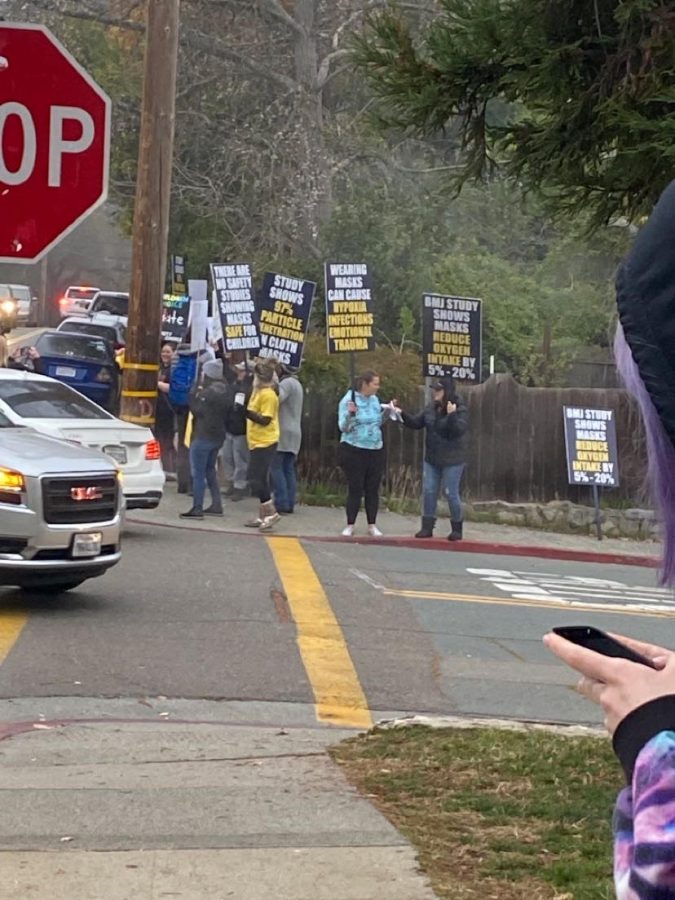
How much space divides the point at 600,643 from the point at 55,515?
28.6 feet

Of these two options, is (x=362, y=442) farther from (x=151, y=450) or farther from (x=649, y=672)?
(x=649, y=672)

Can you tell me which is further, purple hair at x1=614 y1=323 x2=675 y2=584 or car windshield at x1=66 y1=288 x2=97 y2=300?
car windshield at x1=66 y1=288 x2=97 y2=300

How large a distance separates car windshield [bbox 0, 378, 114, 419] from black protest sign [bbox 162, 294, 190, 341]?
8.91 m

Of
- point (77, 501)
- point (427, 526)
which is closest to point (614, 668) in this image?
point (77, 501)

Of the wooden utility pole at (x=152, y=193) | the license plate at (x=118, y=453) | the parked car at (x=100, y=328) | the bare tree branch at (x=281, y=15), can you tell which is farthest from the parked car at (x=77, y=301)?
the wooden utility pole at (x=152, y=193)

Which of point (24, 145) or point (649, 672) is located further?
point (24, 145)

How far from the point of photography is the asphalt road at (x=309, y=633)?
28.6 ft

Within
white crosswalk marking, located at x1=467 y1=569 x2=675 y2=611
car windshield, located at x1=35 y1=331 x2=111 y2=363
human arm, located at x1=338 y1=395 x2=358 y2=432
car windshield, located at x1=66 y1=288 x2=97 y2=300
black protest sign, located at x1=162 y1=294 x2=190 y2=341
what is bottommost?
white crosswalk marking, located at x1=467 y1=569 x2=675 y2=611

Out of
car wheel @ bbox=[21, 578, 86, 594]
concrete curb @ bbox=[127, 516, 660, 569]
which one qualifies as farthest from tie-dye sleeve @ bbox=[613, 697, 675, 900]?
concrete curb @ bbox=[127, 516, 660, 569]

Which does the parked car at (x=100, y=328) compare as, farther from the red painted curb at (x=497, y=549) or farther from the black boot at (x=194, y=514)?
the red painted curb at (x=497, y=549)

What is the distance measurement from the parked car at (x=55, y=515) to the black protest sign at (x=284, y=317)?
334 inches

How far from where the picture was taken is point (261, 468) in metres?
16.7

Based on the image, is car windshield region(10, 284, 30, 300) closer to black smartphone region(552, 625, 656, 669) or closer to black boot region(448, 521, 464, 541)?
black boot region(448, 521, 464, 541)

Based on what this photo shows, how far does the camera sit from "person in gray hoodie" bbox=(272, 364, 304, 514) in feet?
59.2
